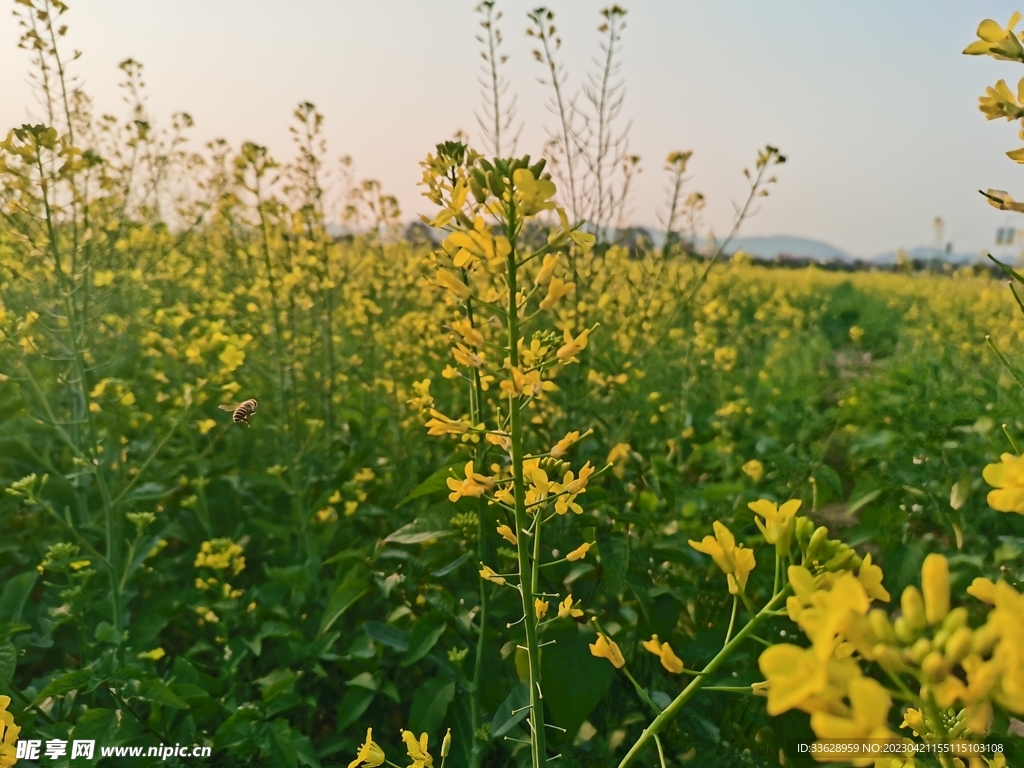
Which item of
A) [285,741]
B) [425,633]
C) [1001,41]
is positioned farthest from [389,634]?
[1001,41]

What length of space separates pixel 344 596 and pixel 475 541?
1.47 ft

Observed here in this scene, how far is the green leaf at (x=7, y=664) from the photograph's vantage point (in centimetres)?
171

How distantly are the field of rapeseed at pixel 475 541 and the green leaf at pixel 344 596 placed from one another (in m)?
0.01

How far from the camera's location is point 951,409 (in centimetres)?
334

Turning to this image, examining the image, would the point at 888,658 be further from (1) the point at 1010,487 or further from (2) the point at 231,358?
(2) the point at 231,358

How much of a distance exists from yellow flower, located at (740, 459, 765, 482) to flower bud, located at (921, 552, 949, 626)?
Answer: 9.03ft

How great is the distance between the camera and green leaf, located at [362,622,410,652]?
6.41 ft

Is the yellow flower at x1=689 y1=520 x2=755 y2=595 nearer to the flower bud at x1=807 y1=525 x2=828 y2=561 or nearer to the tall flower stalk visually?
the flower bud at x1=807 y1=525 x2=828 y2=561

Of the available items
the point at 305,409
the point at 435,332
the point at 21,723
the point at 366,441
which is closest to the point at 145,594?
the point at 21,723

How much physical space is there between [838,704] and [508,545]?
162 cm

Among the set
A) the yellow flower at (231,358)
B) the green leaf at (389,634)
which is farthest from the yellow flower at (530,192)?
Result: the yellow flower at (231,358)

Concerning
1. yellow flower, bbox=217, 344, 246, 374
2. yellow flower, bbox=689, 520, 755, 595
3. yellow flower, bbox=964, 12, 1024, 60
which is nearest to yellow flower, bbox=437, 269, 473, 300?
yellow flower, bbox=689, 520, 755, 595

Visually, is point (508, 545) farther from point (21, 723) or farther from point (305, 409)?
point (305, 409)

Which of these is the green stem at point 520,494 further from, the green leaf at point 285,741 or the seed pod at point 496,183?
the green leaf at point 285,741
